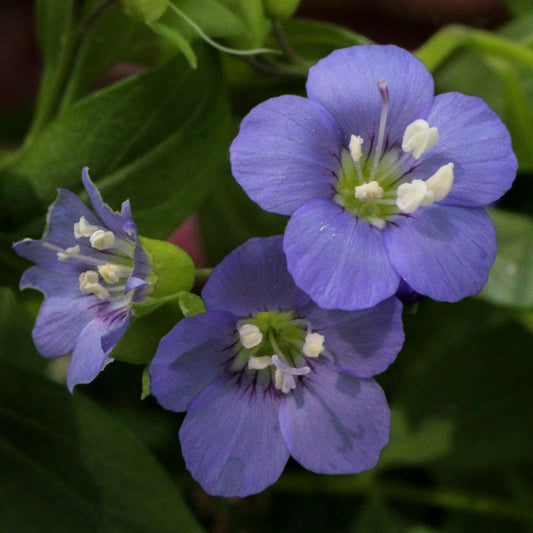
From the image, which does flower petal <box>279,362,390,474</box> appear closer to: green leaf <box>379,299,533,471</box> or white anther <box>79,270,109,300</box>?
white anther <box>79,270,109,300</box>

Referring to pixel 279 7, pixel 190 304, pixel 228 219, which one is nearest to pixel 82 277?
pixel 190 304

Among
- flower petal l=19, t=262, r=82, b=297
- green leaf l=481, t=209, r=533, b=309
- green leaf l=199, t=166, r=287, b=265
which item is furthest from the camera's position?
green leaf l=199, t=166, r=287, b=265

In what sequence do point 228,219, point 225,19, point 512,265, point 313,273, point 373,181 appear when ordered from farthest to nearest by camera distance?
point 228,219 < point 512,265 < point 225,19 < point 373,181 < point 313,273

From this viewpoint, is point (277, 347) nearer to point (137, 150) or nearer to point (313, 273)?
point (313, 273)

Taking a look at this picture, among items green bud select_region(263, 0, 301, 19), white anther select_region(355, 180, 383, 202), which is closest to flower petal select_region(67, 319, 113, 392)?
white anther select_region(355, 180, 383, 202)

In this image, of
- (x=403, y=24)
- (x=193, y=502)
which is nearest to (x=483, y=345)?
(x=193, y=502)

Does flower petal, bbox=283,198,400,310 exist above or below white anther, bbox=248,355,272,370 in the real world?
above
